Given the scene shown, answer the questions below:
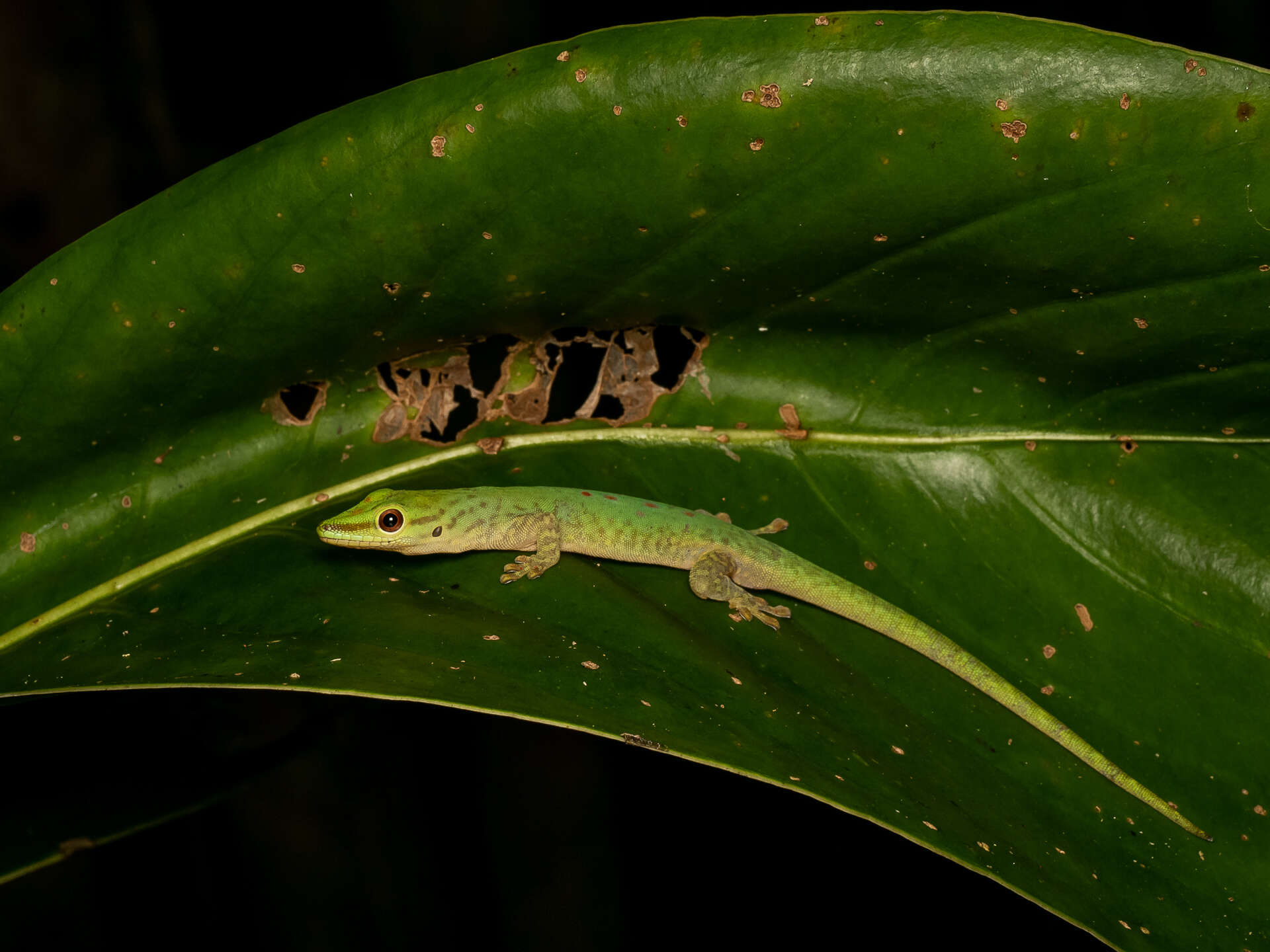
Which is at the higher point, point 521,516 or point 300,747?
point 521,516

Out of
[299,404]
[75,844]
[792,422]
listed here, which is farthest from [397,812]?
[792,422]

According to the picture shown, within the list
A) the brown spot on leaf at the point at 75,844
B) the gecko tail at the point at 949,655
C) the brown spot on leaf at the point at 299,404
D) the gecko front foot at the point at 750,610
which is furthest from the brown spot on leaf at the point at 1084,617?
the brown spot on leaf at the point at 75,844

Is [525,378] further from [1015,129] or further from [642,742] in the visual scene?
[1015,129]

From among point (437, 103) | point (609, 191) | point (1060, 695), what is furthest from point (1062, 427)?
point (437, 103)

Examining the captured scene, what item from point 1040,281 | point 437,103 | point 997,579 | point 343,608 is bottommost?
point 997,579

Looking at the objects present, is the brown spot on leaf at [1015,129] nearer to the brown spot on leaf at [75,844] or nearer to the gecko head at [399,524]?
the gecko head at [399,524]

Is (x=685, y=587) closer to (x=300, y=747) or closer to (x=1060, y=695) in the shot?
(x=1060, y=695)
